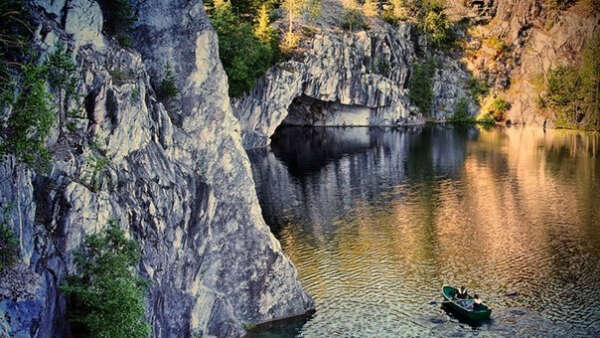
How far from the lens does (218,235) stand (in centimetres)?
3750

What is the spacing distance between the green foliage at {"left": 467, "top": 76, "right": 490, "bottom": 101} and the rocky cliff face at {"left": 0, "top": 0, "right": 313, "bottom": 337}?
123843mm

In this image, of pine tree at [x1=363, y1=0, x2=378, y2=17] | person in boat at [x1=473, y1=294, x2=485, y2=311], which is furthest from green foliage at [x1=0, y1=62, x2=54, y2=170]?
pine tree at [x1=363, y1=0, x2=378, y2=17]

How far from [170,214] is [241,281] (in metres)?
8.11

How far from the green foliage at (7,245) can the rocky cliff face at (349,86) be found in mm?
81131

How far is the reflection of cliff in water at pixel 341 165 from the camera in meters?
68.8

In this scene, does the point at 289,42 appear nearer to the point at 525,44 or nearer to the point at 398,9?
the point at 398,9

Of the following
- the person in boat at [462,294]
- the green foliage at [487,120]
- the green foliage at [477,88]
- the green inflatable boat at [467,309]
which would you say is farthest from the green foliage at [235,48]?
the green foliage at [477,88]

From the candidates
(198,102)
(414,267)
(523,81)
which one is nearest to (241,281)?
(198,102)

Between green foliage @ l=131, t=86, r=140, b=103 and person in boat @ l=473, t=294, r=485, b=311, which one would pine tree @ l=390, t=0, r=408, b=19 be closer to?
person in boat @ l=473, t=294, r=485, b=311

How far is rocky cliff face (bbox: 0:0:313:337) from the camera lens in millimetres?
22422

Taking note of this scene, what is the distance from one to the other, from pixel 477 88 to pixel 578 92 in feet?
76.7

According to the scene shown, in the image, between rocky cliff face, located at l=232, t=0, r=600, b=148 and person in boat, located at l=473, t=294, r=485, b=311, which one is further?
rocky cliff face, located at l=232, t=0, r=600, b=148

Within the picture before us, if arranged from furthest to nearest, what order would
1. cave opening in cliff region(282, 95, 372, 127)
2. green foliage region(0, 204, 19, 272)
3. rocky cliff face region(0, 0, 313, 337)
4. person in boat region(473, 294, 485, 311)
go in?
cave opening in cliff region(282, 95, 372, 127)
person in boat region(473, 294, 485, 311)
rocky cliff face region(0, 0, 313, 337)
green foliage region(0, 204, 19, 272)

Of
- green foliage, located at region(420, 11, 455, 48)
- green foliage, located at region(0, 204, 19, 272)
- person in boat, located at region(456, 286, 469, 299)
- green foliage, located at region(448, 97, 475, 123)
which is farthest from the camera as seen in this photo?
green foliage, located at region(420, 11, 455, 48)
